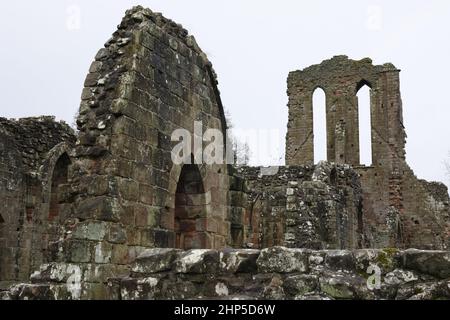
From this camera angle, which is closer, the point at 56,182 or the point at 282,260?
the point at 282,260

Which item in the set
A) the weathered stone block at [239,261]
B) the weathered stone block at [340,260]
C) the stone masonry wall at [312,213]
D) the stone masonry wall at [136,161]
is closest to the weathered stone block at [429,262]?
the weathered stone block at [340,260]

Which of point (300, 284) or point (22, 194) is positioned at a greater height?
point (22, 194)

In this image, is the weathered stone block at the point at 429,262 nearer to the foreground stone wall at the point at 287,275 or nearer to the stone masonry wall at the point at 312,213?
the foreground stone wall at the point at 287,275

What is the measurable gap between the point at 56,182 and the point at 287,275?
→ 1105cm

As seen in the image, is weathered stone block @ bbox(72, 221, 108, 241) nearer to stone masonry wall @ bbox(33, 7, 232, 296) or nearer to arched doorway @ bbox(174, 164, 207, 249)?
stone masonry wall @ bbox(33, 7, 232, 296)

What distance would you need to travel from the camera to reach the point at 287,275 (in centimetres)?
441

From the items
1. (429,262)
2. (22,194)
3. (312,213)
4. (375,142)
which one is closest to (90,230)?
(429,262)

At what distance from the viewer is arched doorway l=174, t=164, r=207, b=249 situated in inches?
334

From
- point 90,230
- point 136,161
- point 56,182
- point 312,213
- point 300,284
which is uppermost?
point 56,182

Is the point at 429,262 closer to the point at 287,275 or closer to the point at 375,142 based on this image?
the point at 287,275

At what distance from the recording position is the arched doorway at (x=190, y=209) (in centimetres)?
849
